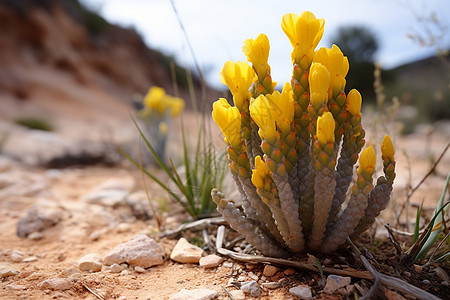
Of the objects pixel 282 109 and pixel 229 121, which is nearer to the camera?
pixel 282 109

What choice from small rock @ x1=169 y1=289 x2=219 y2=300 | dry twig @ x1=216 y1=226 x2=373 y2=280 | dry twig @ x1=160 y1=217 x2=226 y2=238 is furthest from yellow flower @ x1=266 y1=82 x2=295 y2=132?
dry twig @ x1=160 y1=217 x2=226 y2=238

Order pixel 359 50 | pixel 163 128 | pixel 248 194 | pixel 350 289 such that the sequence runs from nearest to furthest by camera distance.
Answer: pixel 350 289 < pixel 248 194 < pixel 163 128 < pixel 359 50

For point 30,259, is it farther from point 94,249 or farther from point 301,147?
point 301,147

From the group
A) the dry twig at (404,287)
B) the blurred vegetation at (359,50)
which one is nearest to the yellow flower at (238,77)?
the dry twig at (404,287)

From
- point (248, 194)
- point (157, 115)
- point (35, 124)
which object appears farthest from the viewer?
point (35, 124)

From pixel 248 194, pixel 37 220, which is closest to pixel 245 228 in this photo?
pixel 248 194

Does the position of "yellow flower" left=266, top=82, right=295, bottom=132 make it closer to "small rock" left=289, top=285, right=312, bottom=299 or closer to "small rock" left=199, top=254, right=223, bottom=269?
"small rock" left=289, top=285, right=312, bottom=299

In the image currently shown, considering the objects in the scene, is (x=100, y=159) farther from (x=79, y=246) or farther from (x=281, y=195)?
(x=281, y=195)
